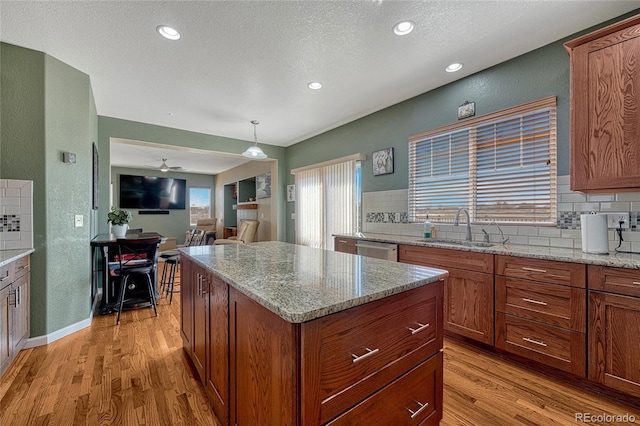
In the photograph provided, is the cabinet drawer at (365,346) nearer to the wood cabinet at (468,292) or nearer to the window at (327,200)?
the wood cabinet at (468,292)

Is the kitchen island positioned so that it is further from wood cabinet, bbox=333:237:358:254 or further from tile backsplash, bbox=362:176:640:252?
wood cabinet, bbox=333:237:358:254

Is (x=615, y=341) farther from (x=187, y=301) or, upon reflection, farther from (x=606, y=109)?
(x=187, y=301)

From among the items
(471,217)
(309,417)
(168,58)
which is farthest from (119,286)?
(471,217)

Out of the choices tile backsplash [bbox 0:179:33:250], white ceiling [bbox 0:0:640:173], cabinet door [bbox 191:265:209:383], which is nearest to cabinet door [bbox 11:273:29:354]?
tile backsplash [bbox 0:179:33:250]

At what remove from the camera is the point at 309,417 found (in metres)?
0.85

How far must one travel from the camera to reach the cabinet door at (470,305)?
2.24m

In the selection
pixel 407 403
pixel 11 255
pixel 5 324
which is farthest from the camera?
pixel 11 255

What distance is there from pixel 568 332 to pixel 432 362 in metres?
1.27

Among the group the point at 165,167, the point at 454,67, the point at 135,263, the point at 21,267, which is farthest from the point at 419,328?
the point at 165,167

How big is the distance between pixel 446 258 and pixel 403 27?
1947mm

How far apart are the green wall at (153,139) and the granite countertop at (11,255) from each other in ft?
6.05

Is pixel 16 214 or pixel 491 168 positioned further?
pixel 491 168

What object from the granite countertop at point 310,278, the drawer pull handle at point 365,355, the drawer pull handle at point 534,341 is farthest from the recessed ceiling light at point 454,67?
the drawer pull handle at point 365,355

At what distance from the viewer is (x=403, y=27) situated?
7.01ft
